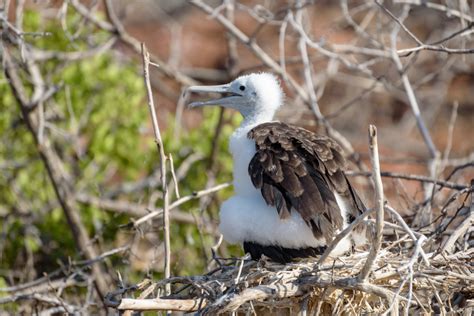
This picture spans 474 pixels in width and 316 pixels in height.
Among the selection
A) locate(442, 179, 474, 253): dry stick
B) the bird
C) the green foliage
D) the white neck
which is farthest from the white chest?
the green foliage

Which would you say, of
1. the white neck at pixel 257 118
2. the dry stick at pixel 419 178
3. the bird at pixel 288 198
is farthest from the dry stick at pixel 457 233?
the white neck at pixel 257 118

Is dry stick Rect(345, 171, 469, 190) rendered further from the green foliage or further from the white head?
the green foliage

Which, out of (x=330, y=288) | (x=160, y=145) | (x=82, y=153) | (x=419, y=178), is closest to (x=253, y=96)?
(x=419, y=178)

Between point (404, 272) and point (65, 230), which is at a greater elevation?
point (404, 272)

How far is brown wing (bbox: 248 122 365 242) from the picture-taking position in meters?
3.57

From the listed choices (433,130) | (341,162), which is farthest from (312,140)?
(433,130)

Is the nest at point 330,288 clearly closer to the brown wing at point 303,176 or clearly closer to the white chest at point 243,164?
the brown wing at point 303,176

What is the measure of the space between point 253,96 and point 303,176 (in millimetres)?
1084

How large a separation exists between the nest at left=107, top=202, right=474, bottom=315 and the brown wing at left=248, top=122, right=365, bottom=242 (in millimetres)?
203

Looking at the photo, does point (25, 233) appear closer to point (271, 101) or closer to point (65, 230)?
point (65, 230)

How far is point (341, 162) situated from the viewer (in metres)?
3.92

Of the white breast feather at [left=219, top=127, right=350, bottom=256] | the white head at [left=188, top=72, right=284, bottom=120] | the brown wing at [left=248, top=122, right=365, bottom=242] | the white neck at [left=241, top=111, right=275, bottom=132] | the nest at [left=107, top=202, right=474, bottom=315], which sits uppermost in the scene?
the white head at [left=188, top=72, right=284, bottom=120]

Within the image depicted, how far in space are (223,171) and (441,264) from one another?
8.74 ft

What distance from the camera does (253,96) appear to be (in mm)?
4668
